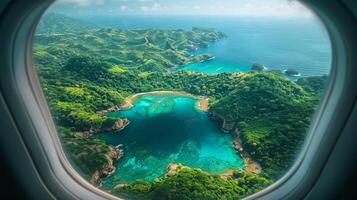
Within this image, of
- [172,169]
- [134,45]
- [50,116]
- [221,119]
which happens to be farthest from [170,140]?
[134,45]

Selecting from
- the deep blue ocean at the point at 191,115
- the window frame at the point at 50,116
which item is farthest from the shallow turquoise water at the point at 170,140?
the window frame at the point at 50,116

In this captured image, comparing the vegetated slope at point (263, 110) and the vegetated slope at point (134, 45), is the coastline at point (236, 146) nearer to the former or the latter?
the vegetated slope at point (263, 110)

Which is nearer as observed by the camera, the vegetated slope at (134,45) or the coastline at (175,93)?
the vegetated slope at (134,45)

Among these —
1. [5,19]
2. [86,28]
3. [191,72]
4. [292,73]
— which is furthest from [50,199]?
[86,28]

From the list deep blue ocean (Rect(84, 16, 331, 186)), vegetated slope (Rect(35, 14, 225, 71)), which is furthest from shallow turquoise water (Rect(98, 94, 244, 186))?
vegetated slope (Rect(35, 14, 225, 71))

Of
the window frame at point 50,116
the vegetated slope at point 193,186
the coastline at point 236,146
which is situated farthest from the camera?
the coastline at point 236,146
